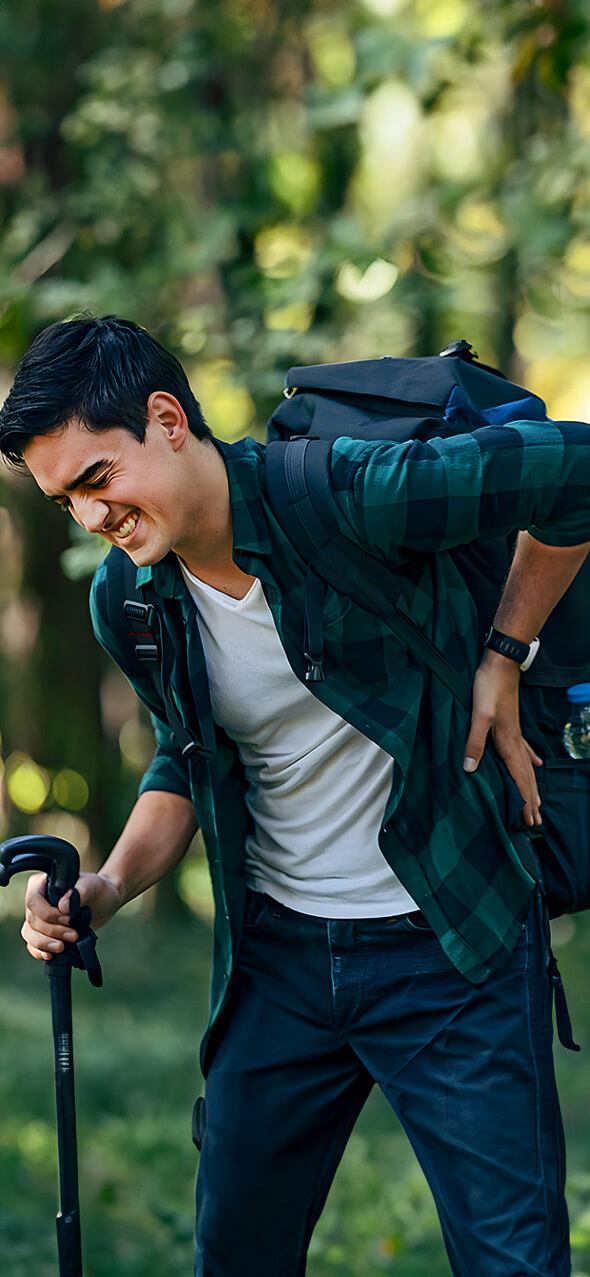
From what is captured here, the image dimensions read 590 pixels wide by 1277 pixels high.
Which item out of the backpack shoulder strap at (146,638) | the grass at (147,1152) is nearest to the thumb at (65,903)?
the backpack shoulder strap at (146,638)

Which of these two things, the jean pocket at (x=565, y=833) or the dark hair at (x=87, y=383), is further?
the jean pocket at (x=565, y=833)

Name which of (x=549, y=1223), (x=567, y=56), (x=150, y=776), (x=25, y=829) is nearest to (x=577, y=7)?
(x=567, y=56)

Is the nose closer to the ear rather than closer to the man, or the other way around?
the man

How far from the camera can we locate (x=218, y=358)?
4242 mm

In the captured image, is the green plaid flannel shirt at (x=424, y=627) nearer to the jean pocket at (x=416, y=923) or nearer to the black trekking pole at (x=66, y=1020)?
the jean pocket at (x=416, y=923)

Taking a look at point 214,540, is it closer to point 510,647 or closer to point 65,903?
point 510,647

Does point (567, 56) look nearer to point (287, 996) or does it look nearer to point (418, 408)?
point (418, 408)

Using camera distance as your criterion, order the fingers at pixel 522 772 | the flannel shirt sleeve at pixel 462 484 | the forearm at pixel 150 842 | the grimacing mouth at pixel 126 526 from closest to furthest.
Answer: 1. the flannel shirt sleeve at pixel 462 484
2. the grimacing mouth at pixel 126 526
3. the fingers at pixel 522 772
4. the forearm at pixel 150 842

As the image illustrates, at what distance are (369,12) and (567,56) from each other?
926 mm

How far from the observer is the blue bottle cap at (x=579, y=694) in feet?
6.51

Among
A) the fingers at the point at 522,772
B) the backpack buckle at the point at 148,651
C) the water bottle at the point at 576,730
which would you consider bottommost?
the fingers at the point at 522,772

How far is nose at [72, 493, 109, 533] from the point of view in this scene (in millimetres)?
1797

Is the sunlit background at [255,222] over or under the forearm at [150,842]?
over

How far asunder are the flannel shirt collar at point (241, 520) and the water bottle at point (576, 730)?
1.76 ft
